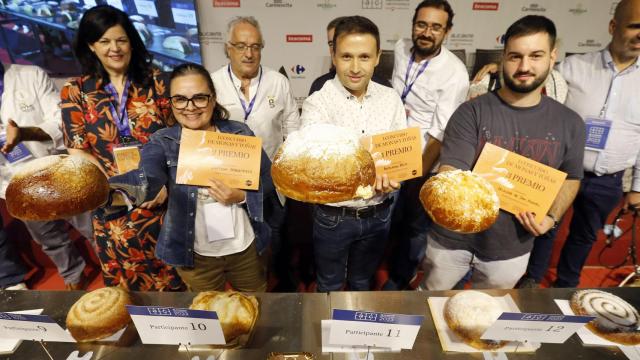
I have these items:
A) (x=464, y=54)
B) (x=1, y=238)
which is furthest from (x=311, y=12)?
(x=1, y=238)

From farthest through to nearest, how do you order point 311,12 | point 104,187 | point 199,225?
point 311,12, point 199,225, point 104,187

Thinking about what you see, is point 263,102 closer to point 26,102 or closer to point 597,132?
point 26,102

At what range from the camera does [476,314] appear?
1253 millimetres

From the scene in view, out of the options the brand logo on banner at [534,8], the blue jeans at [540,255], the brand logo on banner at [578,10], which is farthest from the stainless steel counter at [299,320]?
the brand logo on banner at [578,10]

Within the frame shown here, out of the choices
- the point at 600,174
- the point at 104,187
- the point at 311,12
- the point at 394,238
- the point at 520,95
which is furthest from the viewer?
the point at 311,12

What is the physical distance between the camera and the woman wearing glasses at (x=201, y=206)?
1.60 meters

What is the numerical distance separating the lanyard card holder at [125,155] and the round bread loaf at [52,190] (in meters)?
0.83

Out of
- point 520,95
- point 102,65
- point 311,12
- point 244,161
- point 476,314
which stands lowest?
point 476,314

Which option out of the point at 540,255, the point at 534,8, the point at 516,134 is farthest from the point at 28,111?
the point at 534,8

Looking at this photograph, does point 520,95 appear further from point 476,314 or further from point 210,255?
point 210,255

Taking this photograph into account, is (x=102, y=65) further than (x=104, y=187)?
Yes

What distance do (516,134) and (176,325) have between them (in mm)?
1746

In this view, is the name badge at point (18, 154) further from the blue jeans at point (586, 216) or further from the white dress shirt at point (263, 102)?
the blue jeans at point (586, 216)

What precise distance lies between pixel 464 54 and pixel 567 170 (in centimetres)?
397
